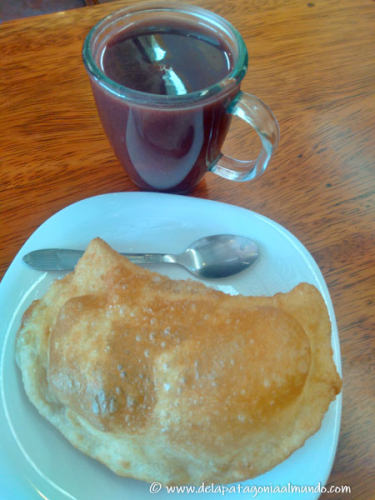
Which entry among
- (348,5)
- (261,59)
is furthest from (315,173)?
(348,5)

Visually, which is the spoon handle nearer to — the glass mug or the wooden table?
the wooden table

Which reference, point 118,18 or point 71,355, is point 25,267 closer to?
point 71,355

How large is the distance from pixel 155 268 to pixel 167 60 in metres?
0.38

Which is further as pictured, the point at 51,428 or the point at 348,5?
the point at 348,5

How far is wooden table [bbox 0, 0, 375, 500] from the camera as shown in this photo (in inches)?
29.6

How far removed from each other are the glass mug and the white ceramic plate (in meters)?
0.10

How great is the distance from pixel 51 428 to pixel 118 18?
71 cm

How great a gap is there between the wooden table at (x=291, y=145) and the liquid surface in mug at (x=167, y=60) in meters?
0.27

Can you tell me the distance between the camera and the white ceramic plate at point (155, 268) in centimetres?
53

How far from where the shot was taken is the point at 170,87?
70 centimetres

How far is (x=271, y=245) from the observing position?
30.1 inches

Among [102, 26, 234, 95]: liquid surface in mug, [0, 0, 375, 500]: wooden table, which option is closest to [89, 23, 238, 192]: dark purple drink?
[102, 26, 234, 95]: liquid surface in mug

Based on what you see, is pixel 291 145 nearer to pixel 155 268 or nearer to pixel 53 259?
pixel 155 268

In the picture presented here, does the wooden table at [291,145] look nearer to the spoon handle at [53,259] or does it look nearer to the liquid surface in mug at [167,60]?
the spoon handle at [53,259]
